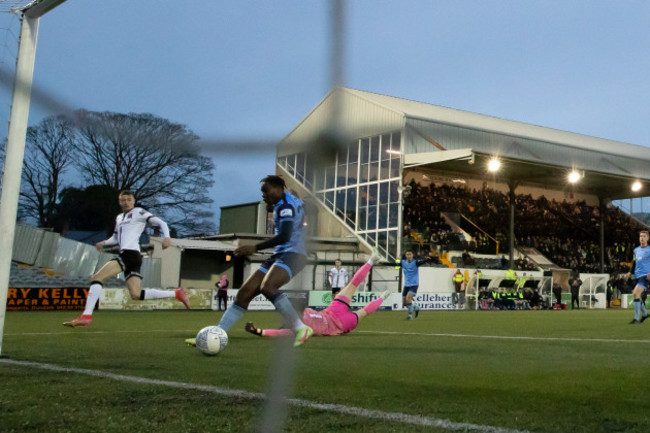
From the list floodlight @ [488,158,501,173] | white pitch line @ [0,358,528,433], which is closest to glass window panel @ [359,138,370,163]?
white pitch line @ [0,358,528,433]

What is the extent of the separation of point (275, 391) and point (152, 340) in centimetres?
742

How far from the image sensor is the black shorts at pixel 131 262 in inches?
368

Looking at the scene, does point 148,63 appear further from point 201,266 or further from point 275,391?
point 201,266

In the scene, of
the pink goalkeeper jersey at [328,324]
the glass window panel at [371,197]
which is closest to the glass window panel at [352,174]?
the glass window panel at [371,197]

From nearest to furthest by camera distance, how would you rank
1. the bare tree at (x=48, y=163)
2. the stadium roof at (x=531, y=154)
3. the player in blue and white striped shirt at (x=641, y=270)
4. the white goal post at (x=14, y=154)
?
the bare tree at (x=48, y=163) < the white goal post at (x=14, y=154) < the player in blue and white striped shirt at (x=641, y=270) < the stadium roof at (x=531, y=154)

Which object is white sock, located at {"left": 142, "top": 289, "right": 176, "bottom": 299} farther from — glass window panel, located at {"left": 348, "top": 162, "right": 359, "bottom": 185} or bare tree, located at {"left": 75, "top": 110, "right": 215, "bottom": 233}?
glass window panel, located at {"left": 348, "top": 162, "right": 359, "bottom": 185}

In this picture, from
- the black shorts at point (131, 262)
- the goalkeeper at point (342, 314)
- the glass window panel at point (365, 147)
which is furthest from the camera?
the black shorts at point (131, 262)

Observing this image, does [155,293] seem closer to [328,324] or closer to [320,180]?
[328,324]

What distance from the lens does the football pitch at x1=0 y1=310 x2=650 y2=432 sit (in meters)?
3.22

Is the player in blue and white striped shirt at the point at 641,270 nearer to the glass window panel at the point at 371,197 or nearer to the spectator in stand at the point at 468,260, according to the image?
the glass window panel at the point at 371,197

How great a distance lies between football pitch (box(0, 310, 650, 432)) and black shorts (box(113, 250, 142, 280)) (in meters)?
1.92

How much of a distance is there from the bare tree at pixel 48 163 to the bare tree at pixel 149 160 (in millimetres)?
106

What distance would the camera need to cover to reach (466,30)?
177cm

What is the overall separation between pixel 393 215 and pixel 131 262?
23.1 m
